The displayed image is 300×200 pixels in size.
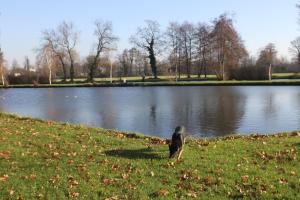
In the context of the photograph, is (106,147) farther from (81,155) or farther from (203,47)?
(203,47)

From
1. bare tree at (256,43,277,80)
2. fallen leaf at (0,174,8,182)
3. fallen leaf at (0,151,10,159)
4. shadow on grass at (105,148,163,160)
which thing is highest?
bare tree at (256,43,277,80)

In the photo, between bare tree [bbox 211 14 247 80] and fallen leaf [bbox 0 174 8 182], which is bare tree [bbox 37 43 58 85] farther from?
fallen leaf [bbox 0 174 8 182]

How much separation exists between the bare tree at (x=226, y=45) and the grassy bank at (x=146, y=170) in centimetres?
6742

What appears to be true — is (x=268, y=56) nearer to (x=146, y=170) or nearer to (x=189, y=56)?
(x=189, y=56)

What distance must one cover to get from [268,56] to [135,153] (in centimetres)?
7178

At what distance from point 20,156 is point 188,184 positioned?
5.57 metres

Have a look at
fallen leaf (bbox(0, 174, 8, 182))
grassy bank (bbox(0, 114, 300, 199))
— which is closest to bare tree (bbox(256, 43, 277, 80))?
grassy bank (bbox(0, 114, 300, 199))

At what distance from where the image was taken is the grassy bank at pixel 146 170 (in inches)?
371

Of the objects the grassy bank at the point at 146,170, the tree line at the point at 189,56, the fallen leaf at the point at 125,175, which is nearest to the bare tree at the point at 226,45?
the tree line at the point at 189,56

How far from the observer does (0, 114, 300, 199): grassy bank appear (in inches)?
371

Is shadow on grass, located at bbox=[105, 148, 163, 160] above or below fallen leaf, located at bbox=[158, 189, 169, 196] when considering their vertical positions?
above

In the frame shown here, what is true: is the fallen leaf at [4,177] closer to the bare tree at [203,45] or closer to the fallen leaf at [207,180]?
the fallen leaf at [207,180]

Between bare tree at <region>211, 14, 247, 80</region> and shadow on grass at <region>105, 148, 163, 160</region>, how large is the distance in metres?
68.2

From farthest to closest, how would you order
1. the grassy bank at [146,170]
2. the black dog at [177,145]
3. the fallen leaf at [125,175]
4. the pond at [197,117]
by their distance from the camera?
the pond at [197,117]
the black dog at [177,145]
the fallen leaf at [125,175]
the grassy bank at [146,170]
